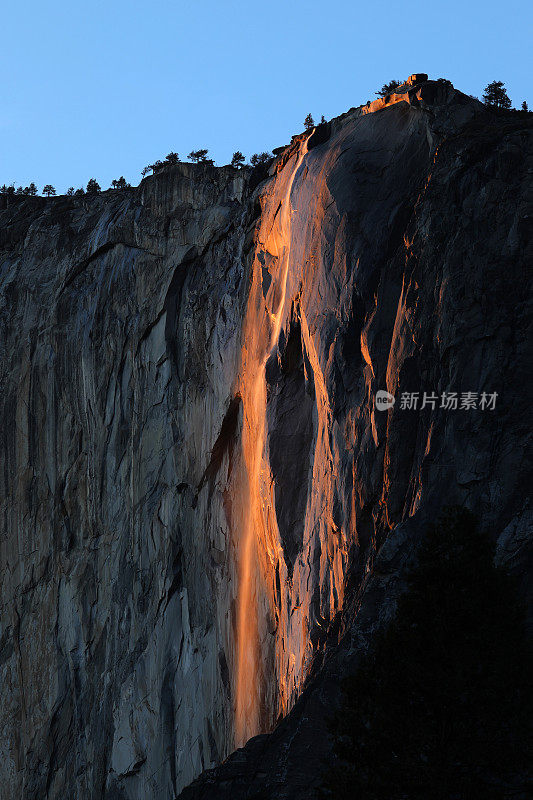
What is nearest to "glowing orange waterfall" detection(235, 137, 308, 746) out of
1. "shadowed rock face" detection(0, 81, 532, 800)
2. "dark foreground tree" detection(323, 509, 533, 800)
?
"shadowed rock face" detection(0, 81, 532, 800)

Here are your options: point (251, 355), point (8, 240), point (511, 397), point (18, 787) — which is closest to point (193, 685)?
point (251, 355)

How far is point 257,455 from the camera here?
104 feet

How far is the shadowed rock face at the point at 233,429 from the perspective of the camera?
21.5 meters

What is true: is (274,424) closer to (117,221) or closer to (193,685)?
(193,685)

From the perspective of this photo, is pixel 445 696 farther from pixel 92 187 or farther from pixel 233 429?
pixel 92 187

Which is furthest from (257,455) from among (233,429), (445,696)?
(445,696)

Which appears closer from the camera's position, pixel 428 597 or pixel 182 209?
pixel 428 597

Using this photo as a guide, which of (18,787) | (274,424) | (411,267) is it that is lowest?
(18,787)

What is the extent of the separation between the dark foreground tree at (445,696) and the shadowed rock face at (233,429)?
2.64 metres

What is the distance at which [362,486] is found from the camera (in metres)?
23.4

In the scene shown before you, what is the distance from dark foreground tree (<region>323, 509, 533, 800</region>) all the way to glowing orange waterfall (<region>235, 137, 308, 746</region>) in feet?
39.0

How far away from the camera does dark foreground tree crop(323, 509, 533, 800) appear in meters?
16.0

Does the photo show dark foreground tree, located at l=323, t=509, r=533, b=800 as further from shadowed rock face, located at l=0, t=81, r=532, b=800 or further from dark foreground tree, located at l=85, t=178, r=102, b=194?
dark foreground tree, located at l=85, t=178, r=102, b=194

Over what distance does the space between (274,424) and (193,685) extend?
11.1m
